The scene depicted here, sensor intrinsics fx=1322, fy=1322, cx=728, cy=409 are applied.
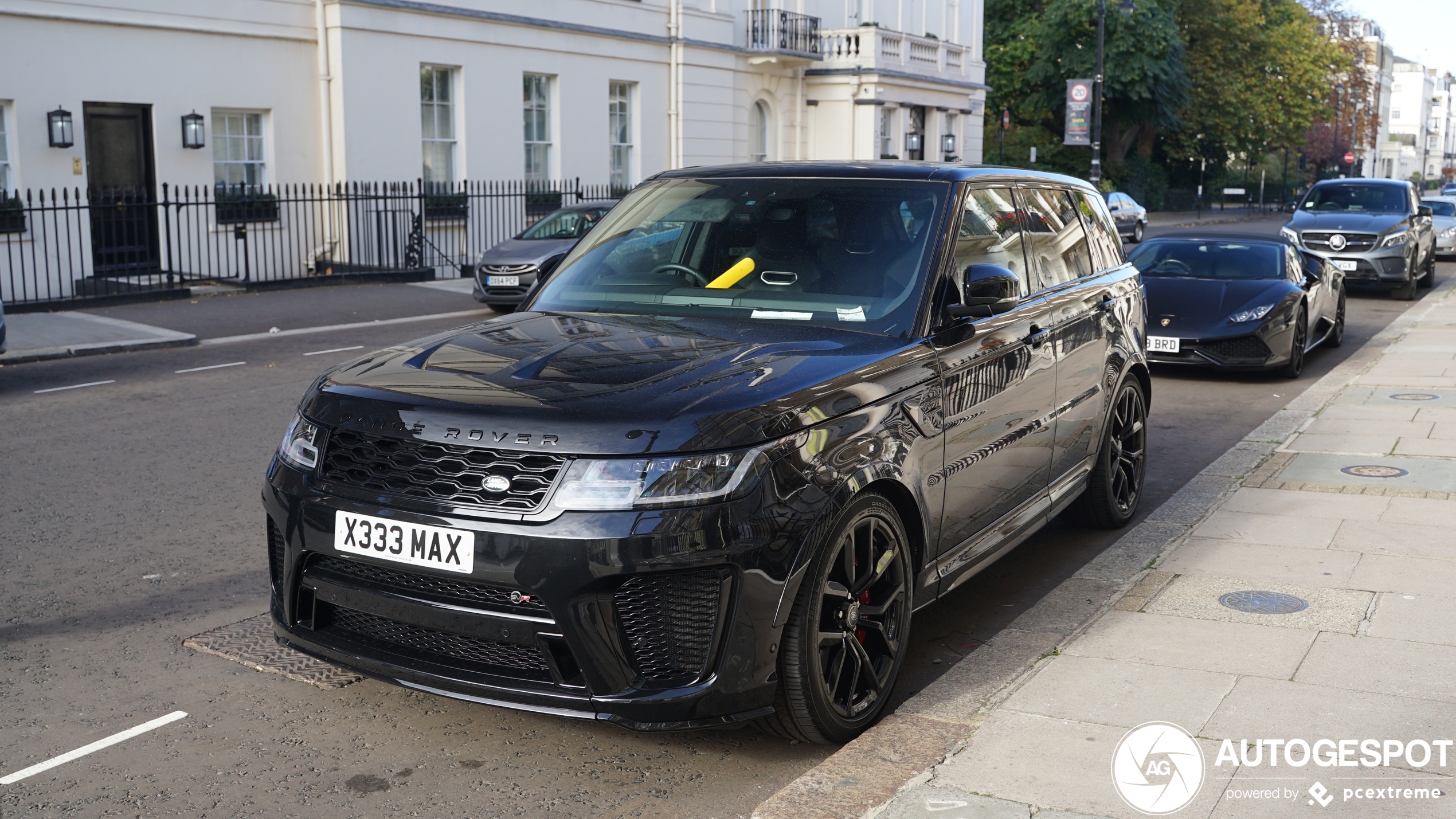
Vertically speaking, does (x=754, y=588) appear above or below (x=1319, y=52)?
below

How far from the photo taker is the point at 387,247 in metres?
23.7

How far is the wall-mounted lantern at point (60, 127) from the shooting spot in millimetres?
18953

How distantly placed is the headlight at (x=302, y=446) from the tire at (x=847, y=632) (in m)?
1.50

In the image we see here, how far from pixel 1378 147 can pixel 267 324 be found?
494 ft

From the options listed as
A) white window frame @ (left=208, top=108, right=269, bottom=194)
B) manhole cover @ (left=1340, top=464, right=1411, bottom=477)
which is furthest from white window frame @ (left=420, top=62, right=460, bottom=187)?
manhole cover @ (left=1340, top=464, right=1411, bottom=477)

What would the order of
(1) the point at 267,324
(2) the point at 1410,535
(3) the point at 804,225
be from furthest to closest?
1. (1) the point at 267,324
2. (2) the point at 1410,535
3. (3) the point at 804,225

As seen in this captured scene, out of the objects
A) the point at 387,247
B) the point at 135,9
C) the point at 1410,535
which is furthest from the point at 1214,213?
the point at 1410,535

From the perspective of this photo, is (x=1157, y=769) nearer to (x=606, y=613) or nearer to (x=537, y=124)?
(x=606, y=613)

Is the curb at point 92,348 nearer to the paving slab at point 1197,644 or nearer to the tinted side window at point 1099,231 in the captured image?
the tinted side window at point 1099,231

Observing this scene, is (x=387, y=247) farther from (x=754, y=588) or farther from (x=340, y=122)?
(x=754, y=588)

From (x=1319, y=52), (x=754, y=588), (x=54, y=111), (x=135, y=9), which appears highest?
(x=1319, y=52)

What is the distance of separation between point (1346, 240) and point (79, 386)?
17.8 metres

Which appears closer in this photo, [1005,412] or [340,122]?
[1005,412]

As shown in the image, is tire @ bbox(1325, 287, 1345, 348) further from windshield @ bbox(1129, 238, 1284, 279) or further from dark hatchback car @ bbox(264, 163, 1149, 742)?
dark hatchback car @ bbox(264, 163, 1149, 742)
